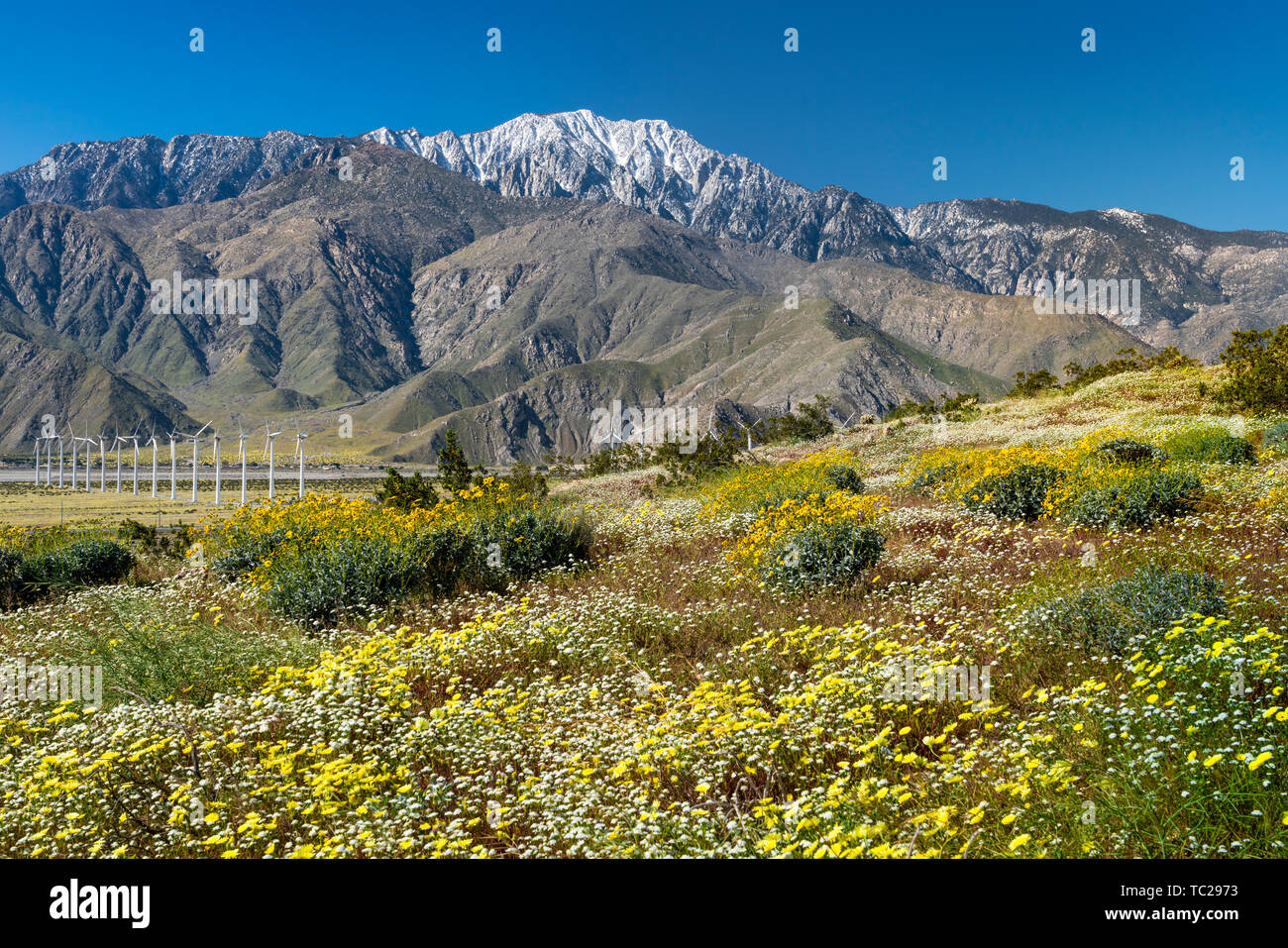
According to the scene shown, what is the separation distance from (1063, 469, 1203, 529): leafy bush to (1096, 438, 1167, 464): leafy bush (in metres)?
3.75

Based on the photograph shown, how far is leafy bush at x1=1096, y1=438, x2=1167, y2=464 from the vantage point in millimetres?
16781

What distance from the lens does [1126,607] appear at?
6.81m

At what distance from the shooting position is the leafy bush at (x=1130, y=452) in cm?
1678

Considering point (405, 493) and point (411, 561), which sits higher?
point (405, 493)

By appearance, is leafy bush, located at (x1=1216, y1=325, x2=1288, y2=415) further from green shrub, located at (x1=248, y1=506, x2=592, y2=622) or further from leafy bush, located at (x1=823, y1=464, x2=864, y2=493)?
green shrub, located at (x1=248, y1=506, x2=592, y2=622)

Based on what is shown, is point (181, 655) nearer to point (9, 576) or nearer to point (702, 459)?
point (9, 576)

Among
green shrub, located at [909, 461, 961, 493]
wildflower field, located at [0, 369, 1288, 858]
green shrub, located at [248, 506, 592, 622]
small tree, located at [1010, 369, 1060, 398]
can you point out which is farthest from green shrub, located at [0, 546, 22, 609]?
small tree, located at [1010, 369, 1060, 398]

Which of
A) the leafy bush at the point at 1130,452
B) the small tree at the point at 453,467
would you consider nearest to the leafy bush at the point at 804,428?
the leafy bush at the point at 1130,452

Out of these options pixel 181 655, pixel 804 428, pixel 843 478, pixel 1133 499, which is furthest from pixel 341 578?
pixel 804 428

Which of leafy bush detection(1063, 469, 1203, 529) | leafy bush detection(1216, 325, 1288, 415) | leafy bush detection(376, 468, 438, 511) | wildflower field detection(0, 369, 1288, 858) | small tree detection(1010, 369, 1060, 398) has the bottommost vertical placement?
wildflower field detection(0, 369, 1288, 858)

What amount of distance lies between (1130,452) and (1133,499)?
21.3 ft
